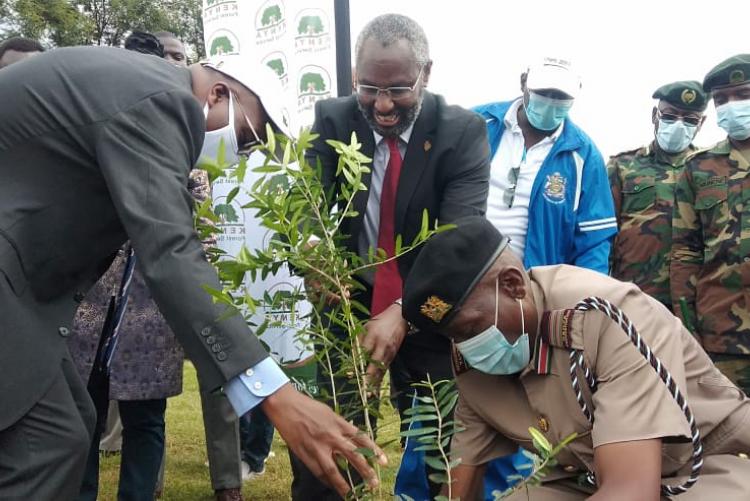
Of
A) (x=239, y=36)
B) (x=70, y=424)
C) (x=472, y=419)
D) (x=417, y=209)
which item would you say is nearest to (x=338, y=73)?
(x=239, y=36)

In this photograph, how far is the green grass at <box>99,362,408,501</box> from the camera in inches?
198

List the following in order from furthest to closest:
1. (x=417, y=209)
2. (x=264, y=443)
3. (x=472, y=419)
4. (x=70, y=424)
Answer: (x=264, y=443) → (x=417, y=209) → (x=472, y=419) → (x=70, y=424)

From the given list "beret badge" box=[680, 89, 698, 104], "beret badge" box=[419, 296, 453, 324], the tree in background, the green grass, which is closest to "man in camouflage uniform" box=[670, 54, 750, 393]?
"beret badge" box=[680, 89, 698, 104]

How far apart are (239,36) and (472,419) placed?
390 centimetres

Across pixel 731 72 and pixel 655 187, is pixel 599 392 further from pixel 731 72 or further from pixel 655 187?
pixel 655 187

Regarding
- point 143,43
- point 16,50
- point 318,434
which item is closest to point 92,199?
point 318,434

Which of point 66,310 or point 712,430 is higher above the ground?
point 66,310

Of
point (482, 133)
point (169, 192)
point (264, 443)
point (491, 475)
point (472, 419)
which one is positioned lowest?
point (264, 443)

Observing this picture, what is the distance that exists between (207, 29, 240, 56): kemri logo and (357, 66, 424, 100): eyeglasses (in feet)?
8.83

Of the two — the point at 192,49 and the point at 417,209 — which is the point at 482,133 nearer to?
the point at 417,209

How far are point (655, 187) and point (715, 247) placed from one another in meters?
0.88

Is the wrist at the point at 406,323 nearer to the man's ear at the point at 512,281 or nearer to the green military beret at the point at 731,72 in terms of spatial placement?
the man's ear at the point at 512,281

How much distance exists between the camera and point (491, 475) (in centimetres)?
423

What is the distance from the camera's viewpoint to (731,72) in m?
5.02
